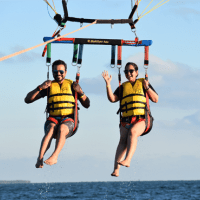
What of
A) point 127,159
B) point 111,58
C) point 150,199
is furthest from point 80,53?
point 150,199

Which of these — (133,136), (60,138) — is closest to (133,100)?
(133,136)

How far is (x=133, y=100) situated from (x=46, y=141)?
258cm

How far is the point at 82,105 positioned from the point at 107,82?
0.94 m

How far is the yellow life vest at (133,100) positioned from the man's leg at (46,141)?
2.02 metres

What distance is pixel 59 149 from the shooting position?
11.8m

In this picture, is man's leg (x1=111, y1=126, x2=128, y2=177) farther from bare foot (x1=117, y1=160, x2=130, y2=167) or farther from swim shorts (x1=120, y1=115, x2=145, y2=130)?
bare foot (x1=117, y1=160, x2=130, y2=167)

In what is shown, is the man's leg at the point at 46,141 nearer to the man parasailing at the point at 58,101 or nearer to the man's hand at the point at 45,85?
the man parasailing at the point at 58,101

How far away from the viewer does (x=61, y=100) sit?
Answer: 40.5 feet

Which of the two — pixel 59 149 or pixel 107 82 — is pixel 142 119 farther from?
pixel 59 149

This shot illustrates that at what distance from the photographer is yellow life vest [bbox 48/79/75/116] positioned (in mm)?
12344

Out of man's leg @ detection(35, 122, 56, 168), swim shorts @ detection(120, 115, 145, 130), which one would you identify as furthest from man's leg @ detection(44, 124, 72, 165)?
swim shorts @ detection(120, 115, 145, 130)

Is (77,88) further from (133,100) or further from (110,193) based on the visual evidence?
(110,193)

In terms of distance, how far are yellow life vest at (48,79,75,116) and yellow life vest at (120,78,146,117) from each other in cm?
143

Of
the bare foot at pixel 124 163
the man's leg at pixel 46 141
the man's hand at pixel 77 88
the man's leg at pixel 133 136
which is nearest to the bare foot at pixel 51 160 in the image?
the man's leg at pixel 46 141
